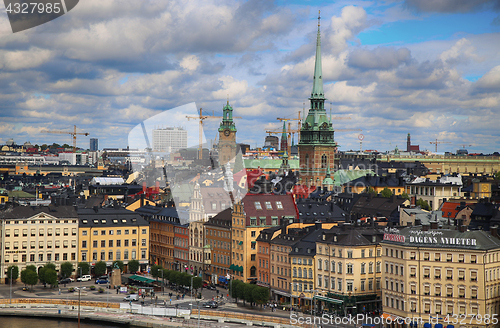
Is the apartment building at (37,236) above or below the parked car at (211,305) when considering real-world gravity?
above

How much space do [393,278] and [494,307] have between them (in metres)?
11.7

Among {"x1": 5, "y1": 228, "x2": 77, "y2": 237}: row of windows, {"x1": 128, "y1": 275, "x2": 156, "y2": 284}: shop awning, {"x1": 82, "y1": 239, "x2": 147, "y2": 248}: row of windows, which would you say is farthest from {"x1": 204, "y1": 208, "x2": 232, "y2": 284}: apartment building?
{"x1": 5, "y1": 228, "x2": 77, "y2": 237}: row of windows

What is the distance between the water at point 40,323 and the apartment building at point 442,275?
117ft

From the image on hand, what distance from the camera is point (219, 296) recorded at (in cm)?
10919

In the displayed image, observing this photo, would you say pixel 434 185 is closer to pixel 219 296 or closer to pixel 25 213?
pixel 219 296

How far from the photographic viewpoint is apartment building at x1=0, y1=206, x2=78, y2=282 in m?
121

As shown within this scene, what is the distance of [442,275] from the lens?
84.9 metres

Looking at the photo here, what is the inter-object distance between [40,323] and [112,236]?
113 ft

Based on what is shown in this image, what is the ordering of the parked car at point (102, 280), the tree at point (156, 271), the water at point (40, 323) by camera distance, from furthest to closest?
the tree at point (156, 271) < the parked car at point (102, 280) < the water at point (40, 323)

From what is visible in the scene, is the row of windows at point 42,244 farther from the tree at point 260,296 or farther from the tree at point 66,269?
the tree at point 260,296

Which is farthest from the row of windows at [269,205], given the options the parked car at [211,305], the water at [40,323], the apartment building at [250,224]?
the water at [40,323]

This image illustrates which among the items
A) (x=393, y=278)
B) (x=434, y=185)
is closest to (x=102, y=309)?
(x=393, y=278)

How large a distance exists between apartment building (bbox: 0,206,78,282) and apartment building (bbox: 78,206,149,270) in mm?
2065

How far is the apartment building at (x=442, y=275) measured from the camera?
82.8m
